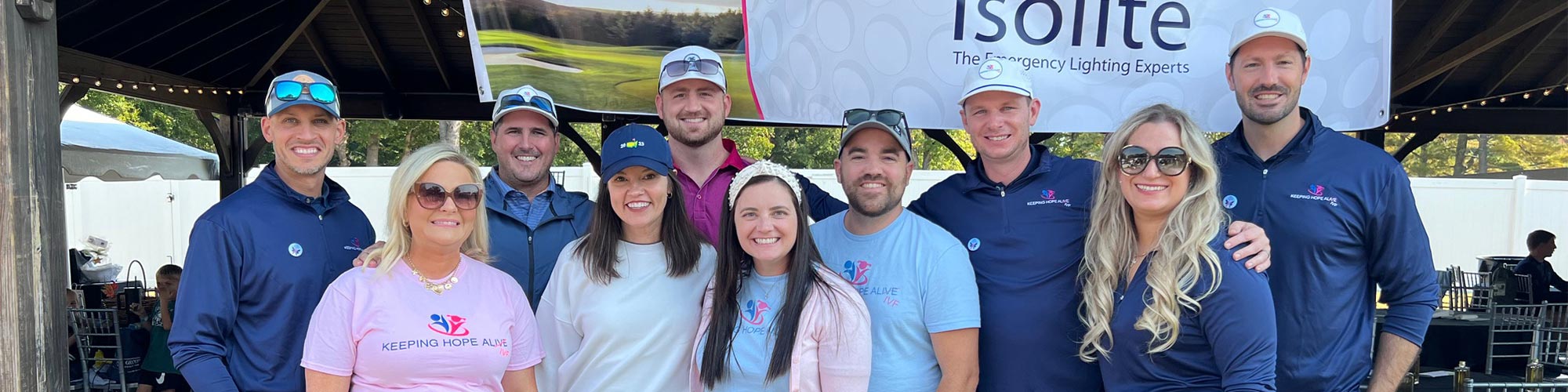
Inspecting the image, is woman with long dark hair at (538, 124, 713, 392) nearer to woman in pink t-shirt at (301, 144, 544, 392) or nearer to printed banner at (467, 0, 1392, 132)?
woman in pink t-shirt at (301, 144, 544, 392)

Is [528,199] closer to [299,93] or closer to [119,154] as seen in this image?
[299,93]

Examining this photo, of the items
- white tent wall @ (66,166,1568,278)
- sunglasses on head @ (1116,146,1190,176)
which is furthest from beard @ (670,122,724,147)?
white tent wall @ (66,166,1568,278)

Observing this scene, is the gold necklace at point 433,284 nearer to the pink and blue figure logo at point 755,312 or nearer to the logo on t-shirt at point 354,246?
the logo on t-shirt at point 354,246

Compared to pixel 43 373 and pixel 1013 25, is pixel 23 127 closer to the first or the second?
pixel 43 373

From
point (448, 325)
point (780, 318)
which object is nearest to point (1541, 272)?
point (780, 318)

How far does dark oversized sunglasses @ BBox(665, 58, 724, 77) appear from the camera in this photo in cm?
329

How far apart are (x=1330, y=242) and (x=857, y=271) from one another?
53.7 inches

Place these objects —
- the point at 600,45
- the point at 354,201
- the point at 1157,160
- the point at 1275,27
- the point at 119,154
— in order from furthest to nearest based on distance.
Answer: the point at 354,201, the point at 119,154, the point at 600,45, the point at 1275,27, the point at 1157,160

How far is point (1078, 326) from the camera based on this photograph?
262 centimetres

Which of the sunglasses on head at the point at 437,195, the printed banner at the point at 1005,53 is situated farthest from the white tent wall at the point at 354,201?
the sunglasses on head at the point at 437,195

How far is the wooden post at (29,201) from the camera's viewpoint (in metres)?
2.62

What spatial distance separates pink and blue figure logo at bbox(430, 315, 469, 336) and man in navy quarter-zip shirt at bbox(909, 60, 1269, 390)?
1.46 meters

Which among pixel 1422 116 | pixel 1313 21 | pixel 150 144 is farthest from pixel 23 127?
pixel 1422 116

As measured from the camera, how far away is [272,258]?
259 centimetres
